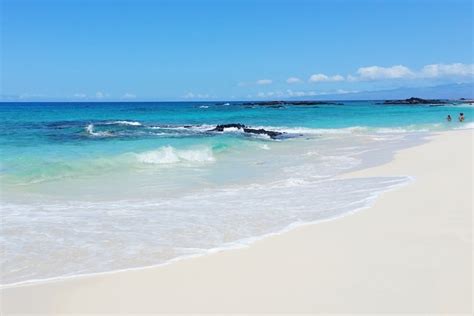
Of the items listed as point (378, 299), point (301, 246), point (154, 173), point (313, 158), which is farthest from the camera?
point (313, 158)

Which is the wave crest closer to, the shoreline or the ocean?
the ocean

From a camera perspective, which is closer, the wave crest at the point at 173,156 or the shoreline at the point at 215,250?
the shoreline at the point at 215,250

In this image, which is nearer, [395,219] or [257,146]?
[395,219]

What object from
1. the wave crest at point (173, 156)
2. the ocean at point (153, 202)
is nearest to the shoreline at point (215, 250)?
the ocean at point (153, 202)

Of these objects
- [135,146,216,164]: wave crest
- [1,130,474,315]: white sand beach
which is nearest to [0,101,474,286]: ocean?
[135,146,216,164]: wave crest

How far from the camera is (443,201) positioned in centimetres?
788

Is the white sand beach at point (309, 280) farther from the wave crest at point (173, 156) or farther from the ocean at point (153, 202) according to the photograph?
the wave crest at point (173, 156)

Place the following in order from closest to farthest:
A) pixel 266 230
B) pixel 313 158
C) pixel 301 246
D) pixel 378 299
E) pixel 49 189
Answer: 1. pixel 378 299
2. pixel 301 246
3. pixel 266 230
4. pixel 49 189
5. pixel 313 158

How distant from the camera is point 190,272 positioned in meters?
4.94

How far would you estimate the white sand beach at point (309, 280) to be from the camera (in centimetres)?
415

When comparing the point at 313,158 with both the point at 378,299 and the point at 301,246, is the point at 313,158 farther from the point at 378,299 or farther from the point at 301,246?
the point at 378,299

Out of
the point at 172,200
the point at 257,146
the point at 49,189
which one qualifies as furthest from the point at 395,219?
the point at 257,146

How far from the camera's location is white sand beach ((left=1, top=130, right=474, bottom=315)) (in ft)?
13.6

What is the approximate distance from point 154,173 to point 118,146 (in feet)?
27.1
